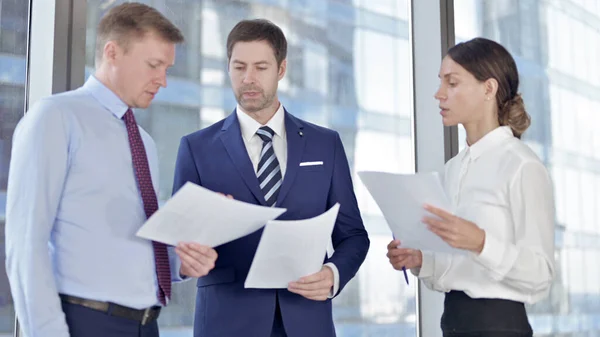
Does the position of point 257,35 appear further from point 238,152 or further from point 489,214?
point 489,214

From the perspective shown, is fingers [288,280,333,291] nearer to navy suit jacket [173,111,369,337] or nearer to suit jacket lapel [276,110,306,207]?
navy suit jacket [173,111,369,337]

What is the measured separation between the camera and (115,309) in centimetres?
170

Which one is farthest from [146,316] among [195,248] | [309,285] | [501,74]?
[501,74]

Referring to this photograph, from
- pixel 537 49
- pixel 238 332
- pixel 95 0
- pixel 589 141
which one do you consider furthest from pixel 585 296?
pixel 95 0

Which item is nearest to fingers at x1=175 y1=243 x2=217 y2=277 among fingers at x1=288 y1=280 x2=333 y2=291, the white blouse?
fingers at x1=288 y1=280 x2=333 y2=291

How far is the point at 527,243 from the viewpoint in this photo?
6.34 feet

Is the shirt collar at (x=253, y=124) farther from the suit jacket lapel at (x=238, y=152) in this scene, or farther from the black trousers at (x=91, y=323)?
the black trousers at (x=91, y=323)

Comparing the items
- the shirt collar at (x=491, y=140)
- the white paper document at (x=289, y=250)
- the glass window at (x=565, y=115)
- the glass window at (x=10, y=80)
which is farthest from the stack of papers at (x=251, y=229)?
the glass window at (x=565, y=115)

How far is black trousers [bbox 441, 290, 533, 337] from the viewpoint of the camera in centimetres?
196

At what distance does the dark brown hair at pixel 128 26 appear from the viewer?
1871 millimetres

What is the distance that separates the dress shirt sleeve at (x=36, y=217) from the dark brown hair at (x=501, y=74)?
120 cm

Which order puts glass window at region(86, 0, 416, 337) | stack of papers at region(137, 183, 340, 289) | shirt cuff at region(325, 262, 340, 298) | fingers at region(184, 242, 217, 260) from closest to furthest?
stack of papers at region(137, 183, 340, 289) < fingers at region(184, 242, 217, 260) < shirt cuff at region(325, 262, 340, 298) < glass window at region(86, 0, 416, 337)

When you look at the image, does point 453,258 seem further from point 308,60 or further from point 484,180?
point 308,60

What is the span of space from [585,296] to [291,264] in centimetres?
221
